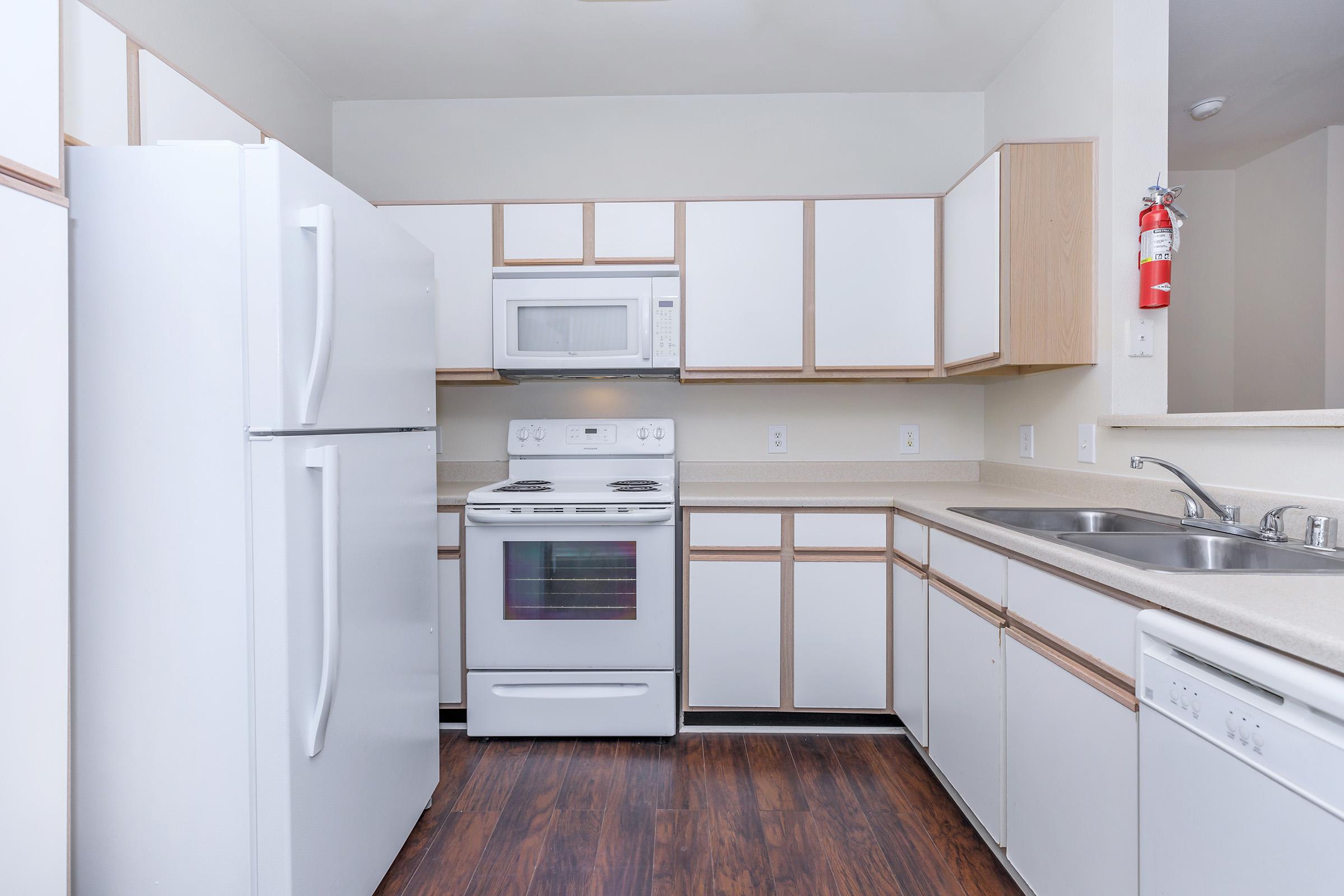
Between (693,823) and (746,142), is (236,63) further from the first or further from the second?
(693,823)

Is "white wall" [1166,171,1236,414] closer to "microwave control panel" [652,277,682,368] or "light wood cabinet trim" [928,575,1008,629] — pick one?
"light wood cabinet trim" [928,575,1008,629]

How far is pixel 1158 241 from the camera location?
5.97ft

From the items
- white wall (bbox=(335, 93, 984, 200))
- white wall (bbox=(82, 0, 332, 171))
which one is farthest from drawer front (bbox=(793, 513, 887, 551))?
white wall (bbox=(82, 0, 332, 171))

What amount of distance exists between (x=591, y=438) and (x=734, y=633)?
102cm

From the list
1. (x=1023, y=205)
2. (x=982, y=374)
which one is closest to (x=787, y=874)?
(x=982, y=374)

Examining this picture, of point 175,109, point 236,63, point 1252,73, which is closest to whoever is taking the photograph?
point 175,109

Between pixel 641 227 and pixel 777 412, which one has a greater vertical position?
pixel 641 227

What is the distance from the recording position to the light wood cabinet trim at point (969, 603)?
1.57 meters

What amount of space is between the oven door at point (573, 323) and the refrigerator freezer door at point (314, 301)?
93 cm

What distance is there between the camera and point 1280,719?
30.9 inches

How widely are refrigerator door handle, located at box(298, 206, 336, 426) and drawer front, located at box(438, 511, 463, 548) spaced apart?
47.7 inches

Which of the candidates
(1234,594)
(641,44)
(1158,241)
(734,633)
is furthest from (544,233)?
(1234,594)

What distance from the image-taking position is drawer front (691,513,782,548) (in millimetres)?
2336

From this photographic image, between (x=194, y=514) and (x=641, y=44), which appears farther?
(x=641, y=44)
